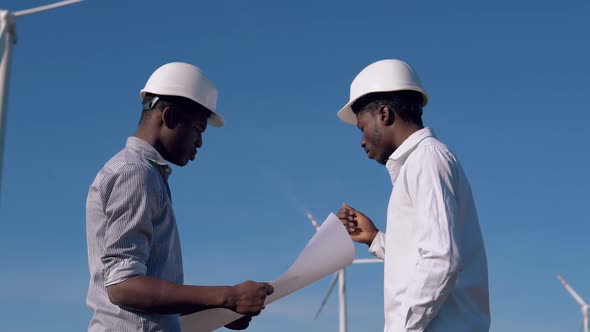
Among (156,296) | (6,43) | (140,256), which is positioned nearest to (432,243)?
(156,296)

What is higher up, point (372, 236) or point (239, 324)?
point (372, 236)

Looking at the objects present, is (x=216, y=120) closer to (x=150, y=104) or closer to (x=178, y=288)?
(x=150, y=104)

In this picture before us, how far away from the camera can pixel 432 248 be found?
28.5ft

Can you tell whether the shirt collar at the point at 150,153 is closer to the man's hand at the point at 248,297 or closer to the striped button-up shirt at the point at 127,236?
the striped button-up shirt at the point at 127,236

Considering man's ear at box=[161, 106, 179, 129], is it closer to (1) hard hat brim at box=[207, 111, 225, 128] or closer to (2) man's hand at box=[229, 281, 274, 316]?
(1) hard hat brim at box=[207, 111, 225, 128]

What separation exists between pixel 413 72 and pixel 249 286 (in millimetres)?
3569

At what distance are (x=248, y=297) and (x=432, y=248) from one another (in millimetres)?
1854

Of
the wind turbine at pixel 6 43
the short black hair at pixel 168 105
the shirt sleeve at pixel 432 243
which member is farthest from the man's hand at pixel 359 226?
the wind turbine at pixel 6 43

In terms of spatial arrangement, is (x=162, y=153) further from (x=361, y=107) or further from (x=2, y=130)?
(x=2, y=130)

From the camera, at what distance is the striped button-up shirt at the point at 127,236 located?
8297 mm

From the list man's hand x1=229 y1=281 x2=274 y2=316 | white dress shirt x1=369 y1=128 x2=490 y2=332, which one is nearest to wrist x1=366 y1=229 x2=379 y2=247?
white dress shirt x1=369 y1=128 x2=490 y2=332

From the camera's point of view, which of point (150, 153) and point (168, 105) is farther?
point (168, 105)

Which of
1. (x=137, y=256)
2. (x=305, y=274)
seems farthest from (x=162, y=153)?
(x=305, y=274)

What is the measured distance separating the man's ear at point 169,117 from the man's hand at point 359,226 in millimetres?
4032
